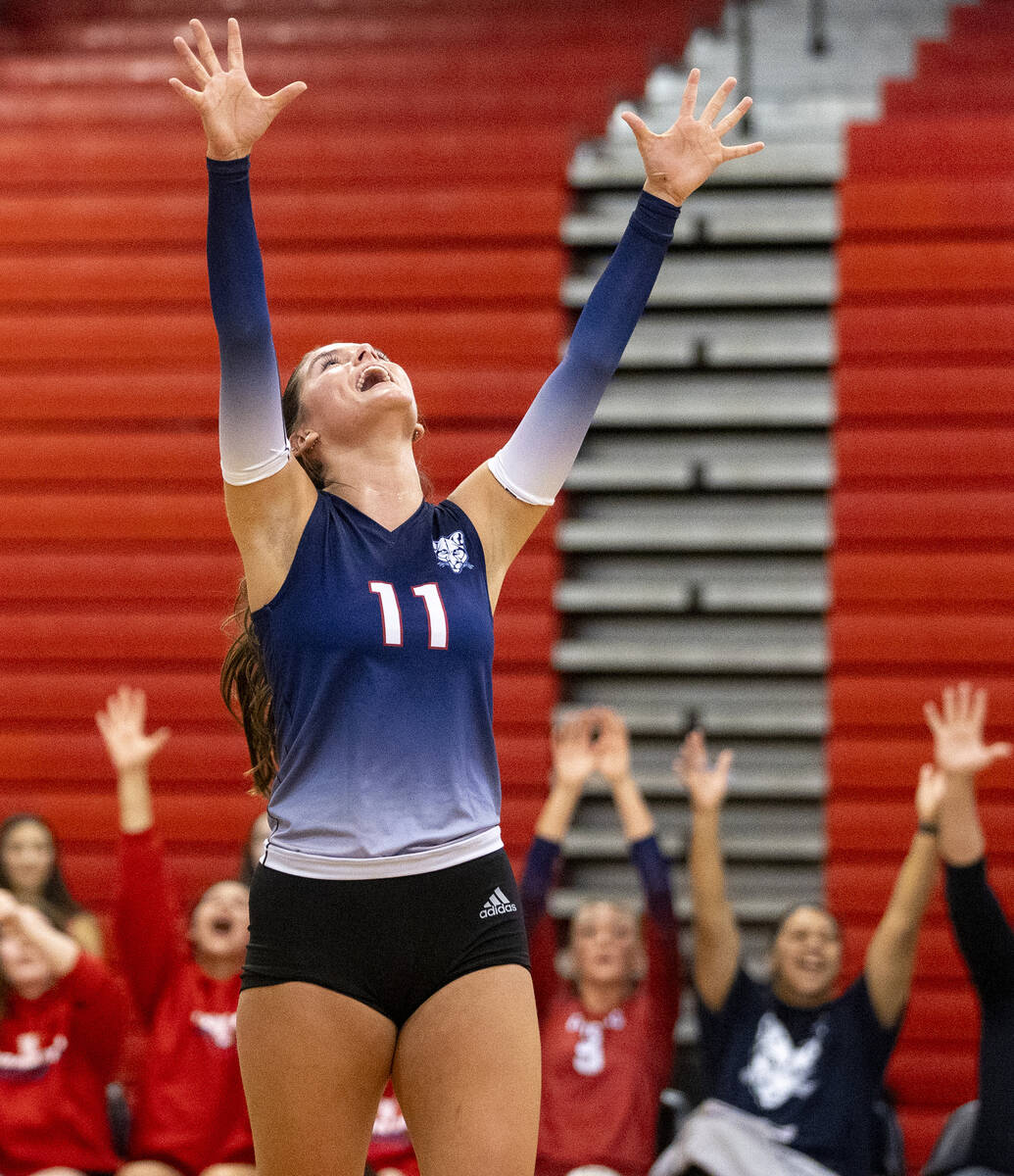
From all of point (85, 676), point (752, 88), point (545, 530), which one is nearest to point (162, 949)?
point (85, 676)

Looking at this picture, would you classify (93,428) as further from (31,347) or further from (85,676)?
(85,676)

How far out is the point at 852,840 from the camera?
5219mm

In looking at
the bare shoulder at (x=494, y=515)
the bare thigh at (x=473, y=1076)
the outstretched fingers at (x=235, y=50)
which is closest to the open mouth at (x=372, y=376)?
the bare shoulder at (x=494, y=515)

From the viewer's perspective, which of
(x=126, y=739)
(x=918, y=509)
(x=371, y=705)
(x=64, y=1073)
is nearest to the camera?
(x=371, y=705)

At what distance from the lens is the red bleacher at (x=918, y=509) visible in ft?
16.8

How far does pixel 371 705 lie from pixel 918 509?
3872 mm

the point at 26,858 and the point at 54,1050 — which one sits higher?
the point at 26,858

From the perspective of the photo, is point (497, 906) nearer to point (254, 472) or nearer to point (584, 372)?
point (254, 472)

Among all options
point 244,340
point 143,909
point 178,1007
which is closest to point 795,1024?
point 178,1007

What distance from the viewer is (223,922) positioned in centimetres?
423

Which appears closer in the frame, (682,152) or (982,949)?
(682,152)

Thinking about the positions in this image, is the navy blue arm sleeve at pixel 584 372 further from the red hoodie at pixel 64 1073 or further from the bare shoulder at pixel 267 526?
the red hoodie at pixel 64 1073

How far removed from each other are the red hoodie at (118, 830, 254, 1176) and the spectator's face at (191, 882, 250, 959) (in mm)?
86

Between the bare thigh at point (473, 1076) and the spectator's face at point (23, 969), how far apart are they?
8.09 feet
